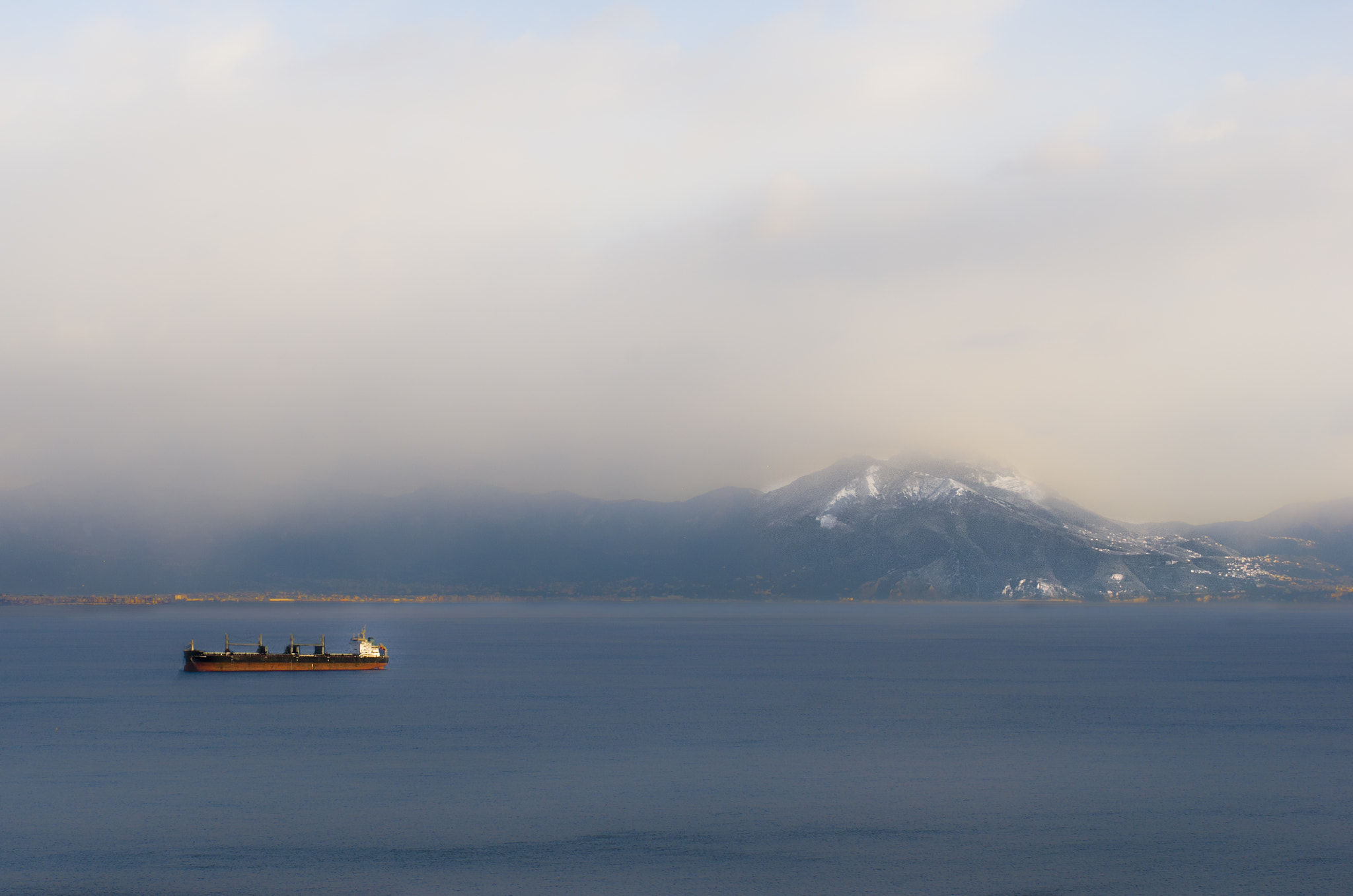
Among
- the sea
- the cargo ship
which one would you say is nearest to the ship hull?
the cargo ship

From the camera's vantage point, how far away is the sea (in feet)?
178

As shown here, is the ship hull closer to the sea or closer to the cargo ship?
the cargo ship

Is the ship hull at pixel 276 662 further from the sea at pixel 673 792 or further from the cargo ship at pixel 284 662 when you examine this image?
the sea at pixel 673 792

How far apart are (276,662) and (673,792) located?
368 feet

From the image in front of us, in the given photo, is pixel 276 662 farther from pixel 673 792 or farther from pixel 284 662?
pixel 673 792

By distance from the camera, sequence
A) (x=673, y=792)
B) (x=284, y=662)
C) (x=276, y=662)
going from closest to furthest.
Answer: (x=673, y=792) < (x=284, y=662) < (x=276, y=662)

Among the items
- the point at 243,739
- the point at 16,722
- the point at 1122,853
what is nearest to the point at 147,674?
the point at 16,722

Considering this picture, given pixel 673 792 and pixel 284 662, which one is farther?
pixel 284 662

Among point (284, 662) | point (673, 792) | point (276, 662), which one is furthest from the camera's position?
point (276, 662)

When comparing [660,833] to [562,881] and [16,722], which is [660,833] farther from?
[16,722]

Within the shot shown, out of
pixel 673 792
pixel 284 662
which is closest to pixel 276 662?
pixel 284 662

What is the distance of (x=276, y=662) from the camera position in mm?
166125

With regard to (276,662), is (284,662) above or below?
above

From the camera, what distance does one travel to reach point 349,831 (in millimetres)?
61812
